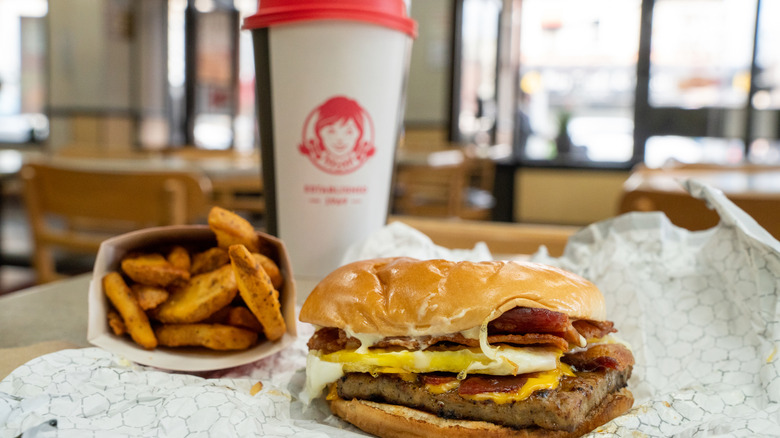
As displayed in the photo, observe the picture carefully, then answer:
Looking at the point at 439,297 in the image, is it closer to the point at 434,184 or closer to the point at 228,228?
the point at 228,228

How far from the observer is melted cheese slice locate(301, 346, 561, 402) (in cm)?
75

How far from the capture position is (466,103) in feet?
28.3

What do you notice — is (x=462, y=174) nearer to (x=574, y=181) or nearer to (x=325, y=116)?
(x=574, y=181)

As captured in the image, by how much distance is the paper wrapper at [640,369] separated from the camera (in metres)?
0.69

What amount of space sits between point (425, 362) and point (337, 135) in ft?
1.63

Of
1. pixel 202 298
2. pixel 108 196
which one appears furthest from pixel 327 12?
pixel 108 196

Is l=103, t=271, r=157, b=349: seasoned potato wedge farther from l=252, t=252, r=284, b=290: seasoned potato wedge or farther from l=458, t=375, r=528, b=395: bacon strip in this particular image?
l=458, t=375, r=528, b=395: bacon strip

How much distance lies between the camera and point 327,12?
1061 mm

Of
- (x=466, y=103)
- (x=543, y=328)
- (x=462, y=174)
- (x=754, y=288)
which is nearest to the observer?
(x=543, y=328)

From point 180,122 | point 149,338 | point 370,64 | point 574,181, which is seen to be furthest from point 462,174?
point 180,122

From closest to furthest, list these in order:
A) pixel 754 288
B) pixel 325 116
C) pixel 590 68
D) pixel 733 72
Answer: pixel 754 288 < pixel 325 116 < pixel 733 72 < pixel 590 68

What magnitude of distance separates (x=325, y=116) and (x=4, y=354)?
1.98 ft

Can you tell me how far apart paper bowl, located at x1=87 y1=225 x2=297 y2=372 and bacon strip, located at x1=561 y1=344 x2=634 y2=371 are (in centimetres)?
39

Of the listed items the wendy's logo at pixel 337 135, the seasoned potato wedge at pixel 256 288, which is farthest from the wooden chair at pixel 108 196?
the seasoned potato wedge at pixel 256 288
